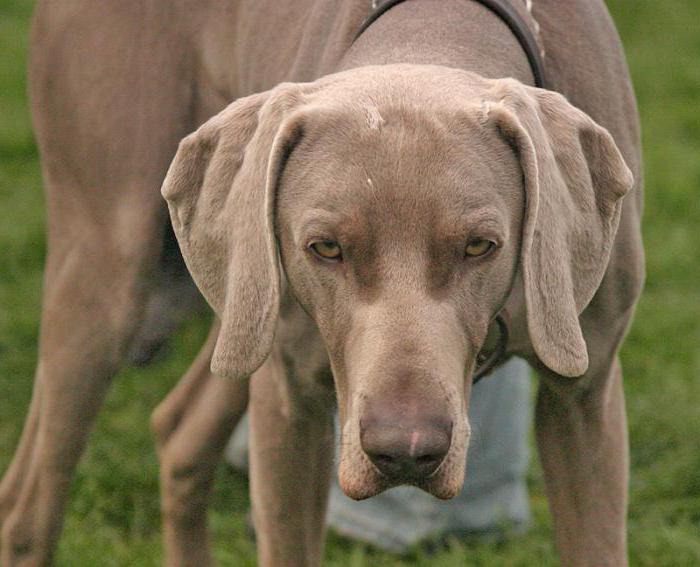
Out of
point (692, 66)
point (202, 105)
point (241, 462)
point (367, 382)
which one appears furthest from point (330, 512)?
point (692, 66)

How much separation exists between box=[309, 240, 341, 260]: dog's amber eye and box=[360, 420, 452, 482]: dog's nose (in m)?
0.32

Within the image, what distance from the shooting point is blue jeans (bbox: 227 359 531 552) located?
14.9ft

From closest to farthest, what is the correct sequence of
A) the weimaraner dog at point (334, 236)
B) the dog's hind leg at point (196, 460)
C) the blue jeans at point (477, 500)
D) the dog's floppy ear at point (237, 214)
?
the weimaraner dog at point (334, 236), the dog's floppy ear at point (237, 214), the dog's hind leg at point (196, 460), the blue jeans at point (477, 500)

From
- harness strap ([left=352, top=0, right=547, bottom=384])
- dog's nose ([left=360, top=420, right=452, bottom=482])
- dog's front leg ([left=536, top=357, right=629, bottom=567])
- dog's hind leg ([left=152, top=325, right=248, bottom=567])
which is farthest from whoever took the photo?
dog's hind leg ([left=152, top=325, right=248, bottom=567])

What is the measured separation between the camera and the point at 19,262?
251 inches

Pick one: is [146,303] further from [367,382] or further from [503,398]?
[367,382]

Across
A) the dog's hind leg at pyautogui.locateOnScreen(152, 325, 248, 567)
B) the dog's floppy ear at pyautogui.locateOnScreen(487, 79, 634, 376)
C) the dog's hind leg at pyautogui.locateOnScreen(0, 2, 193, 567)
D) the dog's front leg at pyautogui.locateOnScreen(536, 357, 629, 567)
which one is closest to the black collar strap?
the dog's floppy ear at pyautogui.locateOnScreen(487, 79, 634, 376)

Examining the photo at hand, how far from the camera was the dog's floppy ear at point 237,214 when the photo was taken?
293 cm

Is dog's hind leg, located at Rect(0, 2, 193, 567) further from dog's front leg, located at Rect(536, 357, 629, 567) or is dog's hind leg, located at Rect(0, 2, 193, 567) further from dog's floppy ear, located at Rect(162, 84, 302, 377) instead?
dog's front leg, located at Rect(536, 357, 629, 567)

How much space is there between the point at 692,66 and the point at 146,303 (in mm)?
5119

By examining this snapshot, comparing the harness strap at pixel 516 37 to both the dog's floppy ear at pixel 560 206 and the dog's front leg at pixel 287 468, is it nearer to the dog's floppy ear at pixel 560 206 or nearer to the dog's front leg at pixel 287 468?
the dog's floppy ear at pixel 560 206

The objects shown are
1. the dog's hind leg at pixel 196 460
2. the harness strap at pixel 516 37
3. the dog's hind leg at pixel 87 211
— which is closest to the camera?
the harness strap at pixel 516 37

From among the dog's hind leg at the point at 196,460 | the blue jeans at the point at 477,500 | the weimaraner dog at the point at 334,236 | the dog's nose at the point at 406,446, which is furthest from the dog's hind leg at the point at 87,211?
the dog's nose at the point at 406,446

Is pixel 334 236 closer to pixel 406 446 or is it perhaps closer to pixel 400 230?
pixel 400 230
